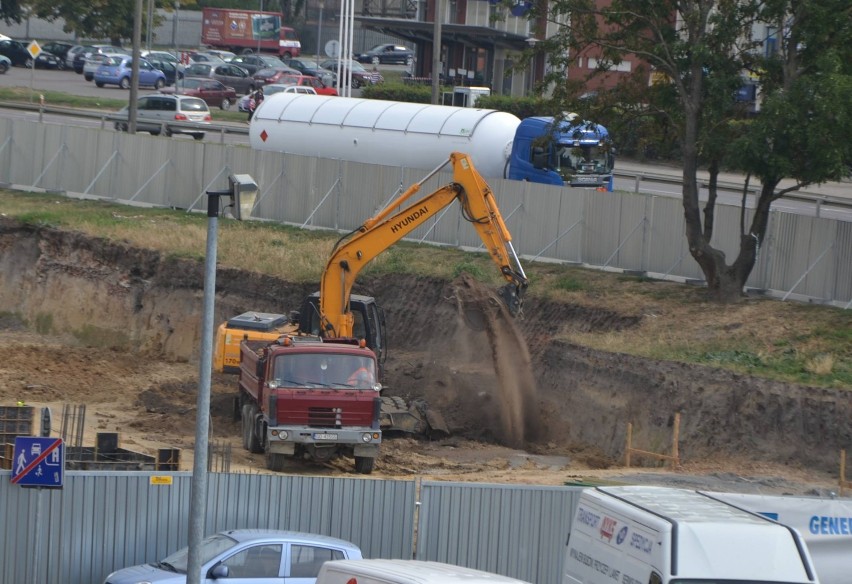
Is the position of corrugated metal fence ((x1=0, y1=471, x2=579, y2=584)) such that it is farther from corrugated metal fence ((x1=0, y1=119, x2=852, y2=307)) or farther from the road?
the road

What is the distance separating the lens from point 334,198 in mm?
35469

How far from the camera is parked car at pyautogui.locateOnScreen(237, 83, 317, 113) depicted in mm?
57219

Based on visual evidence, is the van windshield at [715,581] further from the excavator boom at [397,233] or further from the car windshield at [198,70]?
the car windshield at [198,70]

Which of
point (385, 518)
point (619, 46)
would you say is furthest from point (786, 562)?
point (619, 46)

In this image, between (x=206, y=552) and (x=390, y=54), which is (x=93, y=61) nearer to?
(x=390, y=54)

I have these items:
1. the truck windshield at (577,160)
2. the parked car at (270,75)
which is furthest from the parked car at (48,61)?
the truck windshield at (577,160)

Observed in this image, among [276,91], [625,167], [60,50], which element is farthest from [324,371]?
[60,50]

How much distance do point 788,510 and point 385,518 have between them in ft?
15.8

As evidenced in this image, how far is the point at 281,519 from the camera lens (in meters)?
15.6

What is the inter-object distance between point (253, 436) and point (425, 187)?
13.6m

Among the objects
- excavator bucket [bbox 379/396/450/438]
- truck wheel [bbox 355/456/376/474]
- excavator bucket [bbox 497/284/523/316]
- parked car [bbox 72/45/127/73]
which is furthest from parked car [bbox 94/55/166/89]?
truck wheel [bbox 355/456/376/474]

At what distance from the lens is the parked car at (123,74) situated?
68.1m

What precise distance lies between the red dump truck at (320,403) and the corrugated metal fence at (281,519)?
4569 mm

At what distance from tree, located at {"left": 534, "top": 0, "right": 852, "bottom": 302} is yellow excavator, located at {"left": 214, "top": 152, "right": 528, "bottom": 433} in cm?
481
